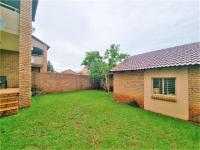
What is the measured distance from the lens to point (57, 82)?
16.4 m

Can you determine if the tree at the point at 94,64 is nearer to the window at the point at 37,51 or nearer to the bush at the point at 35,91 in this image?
the window at the point at 37,51

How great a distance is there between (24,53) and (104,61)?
15.9 m

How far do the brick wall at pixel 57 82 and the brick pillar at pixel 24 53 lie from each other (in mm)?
7723

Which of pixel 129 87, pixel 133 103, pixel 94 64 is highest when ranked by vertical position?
pixel 94 64

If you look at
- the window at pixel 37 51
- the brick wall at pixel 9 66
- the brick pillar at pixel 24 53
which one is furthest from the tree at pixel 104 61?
the brick pillar at pixel 24 53

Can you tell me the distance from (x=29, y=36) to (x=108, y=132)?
272 inches

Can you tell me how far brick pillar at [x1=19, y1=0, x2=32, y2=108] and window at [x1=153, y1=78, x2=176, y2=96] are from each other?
8.02 meters

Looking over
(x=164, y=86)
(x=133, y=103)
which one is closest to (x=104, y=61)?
(x=133, y=103)

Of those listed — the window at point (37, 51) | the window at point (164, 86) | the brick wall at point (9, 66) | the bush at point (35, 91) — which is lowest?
the bush at point (35, 91)

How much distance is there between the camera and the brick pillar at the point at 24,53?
6.96 m

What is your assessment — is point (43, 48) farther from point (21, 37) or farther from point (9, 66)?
point (21, 37)

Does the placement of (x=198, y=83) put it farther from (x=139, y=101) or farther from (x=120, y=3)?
(x=120, y=3)

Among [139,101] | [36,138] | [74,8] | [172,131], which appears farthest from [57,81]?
[172,131]

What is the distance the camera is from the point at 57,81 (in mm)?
16391
